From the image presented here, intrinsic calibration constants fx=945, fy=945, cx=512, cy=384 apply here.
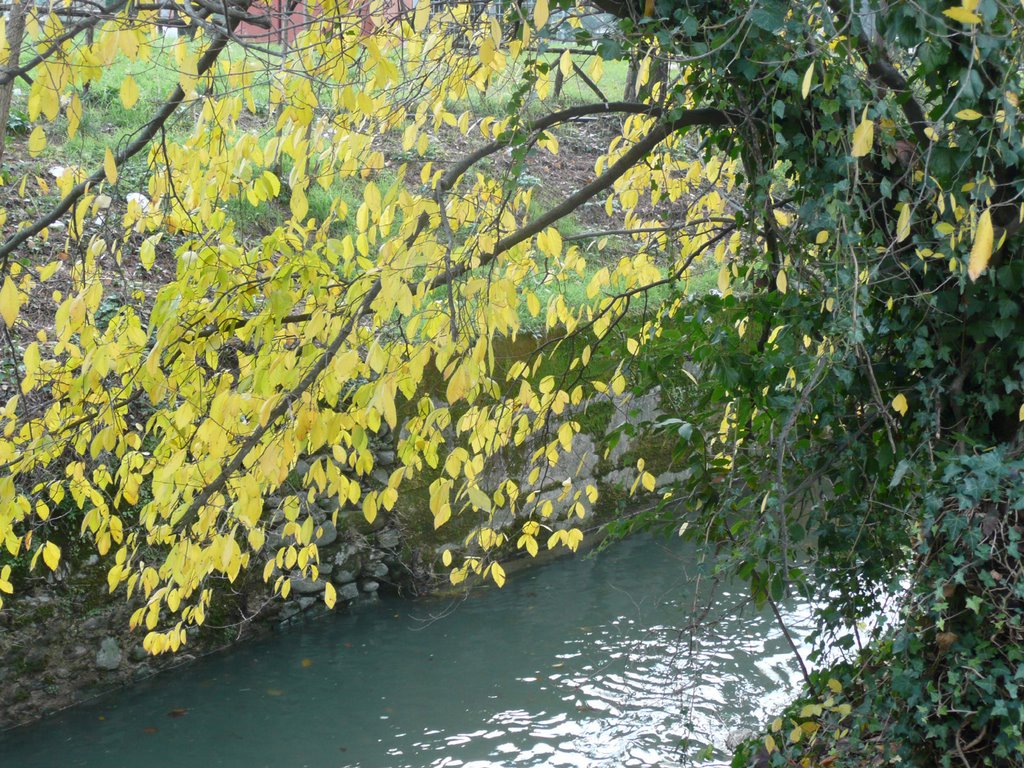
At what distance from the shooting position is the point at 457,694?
5.09 metres

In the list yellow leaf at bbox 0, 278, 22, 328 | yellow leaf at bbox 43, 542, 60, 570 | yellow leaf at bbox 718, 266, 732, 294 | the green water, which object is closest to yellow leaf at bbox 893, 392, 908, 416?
yellow leaf at bbox 718, 266, 732, 294

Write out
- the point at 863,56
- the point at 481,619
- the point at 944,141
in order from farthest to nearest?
the point at 481,619 → the point at 863,56 → the point at 944,141

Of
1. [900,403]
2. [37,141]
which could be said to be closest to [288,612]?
[37,141]

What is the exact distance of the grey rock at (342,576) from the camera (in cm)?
617

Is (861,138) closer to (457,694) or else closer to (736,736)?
(736,736)

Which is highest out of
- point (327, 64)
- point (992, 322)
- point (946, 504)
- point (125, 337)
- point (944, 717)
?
point (327, 64)

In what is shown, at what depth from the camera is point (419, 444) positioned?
2.96 meters

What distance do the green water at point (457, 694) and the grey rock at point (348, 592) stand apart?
12 cm

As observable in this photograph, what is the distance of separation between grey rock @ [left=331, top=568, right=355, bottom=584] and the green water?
0.22 m

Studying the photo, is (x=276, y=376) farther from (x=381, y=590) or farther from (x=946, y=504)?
(x=381, y=590)

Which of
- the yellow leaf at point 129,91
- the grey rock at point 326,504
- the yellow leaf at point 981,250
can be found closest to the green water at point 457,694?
the grey rock at point 326,504

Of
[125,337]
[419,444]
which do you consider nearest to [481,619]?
[419,444]

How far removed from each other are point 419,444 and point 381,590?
3.67 metres

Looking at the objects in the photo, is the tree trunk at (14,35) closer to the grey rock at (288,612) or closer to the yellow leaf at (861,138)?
the yellow leaf at (861,138)
